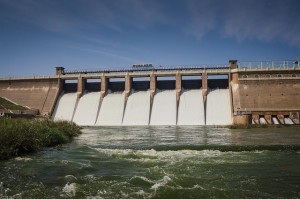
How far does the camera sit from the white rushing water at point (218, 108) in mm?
42969

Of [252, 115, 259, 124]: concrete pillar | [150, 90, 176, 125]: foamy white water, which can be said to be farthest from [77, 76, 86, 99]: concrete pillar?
[252, 115, 259, 124]: concrete pillar

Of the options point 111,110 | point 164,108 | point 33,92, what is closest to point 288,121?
point 164,108

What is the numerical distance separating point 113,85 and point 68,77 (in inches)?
320

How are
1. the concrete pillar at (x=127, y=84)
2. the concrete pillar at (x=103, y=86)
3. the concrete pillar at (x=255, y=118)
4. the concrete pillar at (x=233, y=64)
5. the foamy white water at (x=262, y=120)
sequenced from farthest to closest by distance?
the concrete pillar at (x=103, y=86)
the concrete pillar at (x=127, y=84)
the concrete pillar at (x=233, y=64)
the concrete pillar at (x=255, y=118)
the foamy white water at (x=262, y=120)

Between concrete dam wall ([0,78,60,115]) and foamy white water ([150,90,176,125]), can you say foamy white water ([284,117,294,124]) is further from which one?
concrete dam wall ([0,78,60,115])

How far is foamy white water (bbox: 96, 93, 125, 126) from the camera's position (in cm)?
→ 4728

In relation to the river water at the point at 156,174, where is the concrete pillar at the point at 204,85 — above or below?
above

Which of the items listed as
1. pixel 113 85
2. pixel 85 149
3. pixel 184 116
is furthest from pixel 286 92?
pixel 85 149

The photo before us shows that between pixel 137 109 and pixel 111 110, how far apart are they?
4229 millimetres

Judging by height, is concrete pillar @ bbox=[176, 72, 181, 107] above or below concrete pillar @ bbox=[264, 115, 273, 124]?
above

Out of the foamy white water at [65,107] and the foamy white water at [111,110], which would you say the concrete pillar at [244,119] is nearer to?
the foamy white water at [111,110]

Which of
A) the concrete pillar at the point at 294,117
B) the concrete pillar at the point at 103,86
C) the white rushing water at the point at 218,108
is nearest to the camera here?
the concrete pillar at the point at 294,117

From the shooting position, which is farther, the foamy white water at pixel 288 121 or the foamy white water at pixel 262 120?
the foamy white water at pixel 262 120

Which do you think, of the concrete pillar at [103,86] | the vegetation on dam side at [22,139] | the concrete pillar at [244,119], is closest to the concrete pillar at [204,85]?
the concrete pillar at [244,119]
